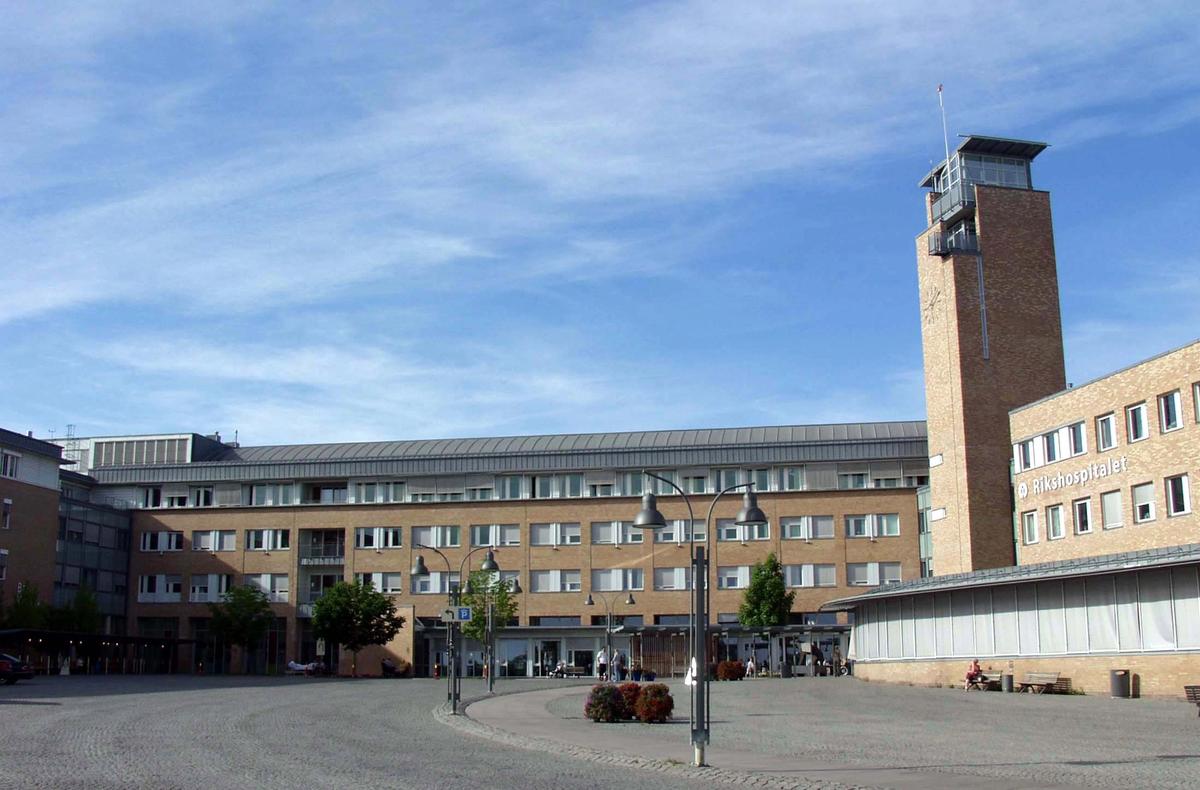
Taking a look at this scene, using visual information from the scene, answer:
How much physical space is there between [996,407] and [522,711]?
34204 mm

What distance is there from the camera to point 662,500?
83.7 m

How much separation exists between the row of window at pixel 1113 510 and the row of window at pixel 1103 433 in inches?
75.9

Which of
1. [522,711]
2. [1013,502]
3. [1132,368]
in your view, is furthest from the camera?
[1013,502]

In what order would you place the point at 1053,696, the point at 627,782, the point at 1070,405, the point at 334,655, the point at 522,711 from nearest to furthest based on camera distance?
1. the point at 627,782
2. the point at 522,711
3. the point at 1053,696
4. the point at 1070,405
5. the point at 334,655

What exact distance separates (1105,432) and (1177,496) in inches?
201

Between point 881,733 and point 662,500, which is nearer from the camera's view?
point 881,733

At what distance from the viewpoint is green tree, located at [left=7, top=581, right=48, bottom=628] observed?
71.4 m

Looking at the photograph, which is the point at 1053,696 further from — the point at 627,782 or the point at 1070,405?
the point at 627,782

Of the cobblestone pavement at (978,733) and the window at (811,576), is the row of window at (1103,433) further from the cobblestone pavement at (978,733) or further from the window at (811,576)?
the window at (811,576)

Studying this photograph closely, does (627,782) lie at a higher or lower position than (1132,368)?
lower

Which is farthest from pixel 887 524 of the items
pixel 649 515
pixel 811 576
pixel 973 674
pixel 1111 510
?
pixel 649 515

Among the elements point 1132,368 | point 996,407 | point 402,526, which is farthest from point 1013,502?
point 402,526

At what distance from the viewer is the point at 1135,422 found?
48656 millimetres

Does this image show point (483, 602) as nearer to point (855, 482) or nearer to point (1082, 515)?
point (855, 482)
